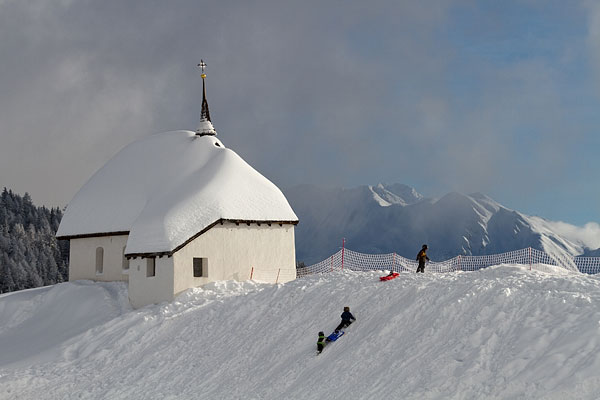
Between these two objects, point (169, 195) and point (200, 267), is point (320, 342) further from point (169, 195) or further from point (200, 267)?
point (169, 195)

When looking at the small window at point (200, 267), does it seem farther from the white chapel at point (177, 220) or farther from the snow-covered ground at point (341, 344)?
the snow-covered ground at point (341, 344)

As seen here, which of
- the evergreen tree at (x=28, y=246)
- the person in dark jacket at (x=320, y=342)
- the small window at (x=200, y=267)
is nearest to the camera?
the person in dark jacket at (x=320, y=342)

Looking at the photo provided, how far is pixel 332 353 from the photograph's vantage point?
67.1ft

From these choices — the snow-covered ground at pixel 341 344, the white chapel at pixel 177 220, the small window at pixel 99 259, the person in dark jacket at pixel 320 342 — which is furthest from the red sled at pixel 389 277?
the small window at pixel 99 259

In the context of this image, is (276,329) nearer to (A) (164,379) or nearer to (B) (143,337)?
(A) (164,379)

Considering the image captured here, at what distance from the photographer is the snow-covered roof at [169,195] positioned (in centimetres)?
3356

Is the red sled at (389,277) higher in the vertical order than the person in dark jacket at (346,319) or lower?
higher

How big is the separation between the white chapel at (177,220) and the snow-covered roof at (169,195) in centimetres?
6

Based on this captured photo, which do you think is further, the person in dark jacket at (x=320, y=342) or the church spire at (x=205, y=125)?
the church spire at (x=205, y=125)

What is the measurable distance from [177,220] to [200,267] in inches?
115

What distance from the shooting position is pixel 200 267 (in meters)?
34.2

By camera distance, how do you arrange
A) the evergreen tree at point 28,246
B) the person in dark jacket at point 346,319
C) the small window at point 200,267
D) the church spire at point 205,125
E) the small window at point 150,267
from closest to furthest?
the person in dark jacket at point 346,319, the small window at point 150,267, the small window at point 200,267, the church spire at point 205,125, the evergreen tree at point 28,246

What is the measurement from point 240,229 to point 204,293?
15.9ft

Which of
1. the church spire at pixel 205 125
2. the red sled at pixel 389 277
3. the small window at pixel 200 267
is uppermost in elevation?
the church spire at pixel 205 125
